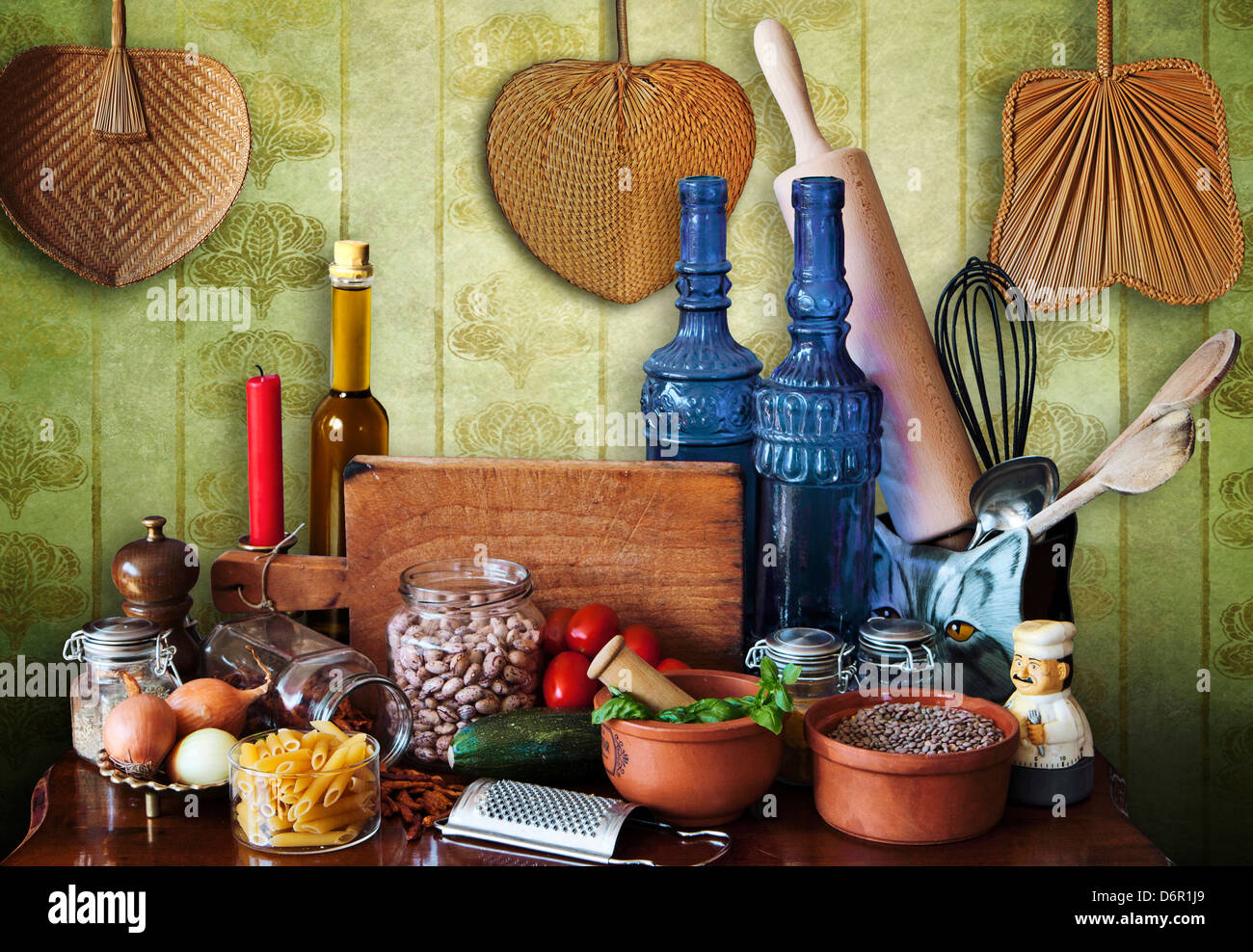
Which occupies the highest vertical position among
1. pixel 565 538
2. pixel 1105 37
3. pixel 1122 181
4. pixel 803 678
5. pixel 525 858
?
pixel 1105 37

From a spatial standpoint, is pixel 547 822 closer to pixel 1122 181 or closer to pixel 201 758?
pixel 201 758

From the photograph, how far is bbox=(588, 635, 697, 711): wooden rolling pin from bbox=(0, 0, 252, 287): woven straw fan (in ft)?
2.22

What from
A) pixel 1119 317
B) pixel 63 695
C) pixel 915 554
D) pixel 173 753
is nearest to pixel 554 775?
pixel 173 753

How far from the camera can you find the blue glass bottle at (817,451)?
108 centimetres

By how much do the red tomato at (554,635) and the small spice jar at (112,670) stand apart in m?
0.32

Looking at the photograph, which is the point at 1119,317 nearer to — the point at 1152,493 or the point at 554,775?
the point at 1152,493

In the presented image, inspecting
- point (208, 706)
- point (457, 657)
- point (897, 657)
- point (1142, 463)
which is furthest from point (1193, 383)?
point (208, 706)

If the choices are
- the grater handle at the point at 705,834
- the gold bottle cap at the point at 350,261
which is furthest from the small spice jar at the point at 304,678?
the gold bottle cap at the point at 350,261

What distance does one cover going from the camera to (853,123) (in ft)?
4.23

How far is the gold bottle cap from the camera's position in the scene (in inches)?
45.4

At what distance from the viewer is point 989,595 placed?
1.04 m

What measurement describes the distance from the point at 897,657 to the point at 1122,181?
620 mm

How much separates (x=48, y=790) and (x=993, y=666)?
0.82m

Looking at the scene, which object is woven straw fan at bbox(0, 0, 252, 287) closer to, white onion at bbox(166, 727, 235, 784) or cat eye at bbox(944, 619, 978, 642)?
white onion at bbox(166, 727, 235, 784)
